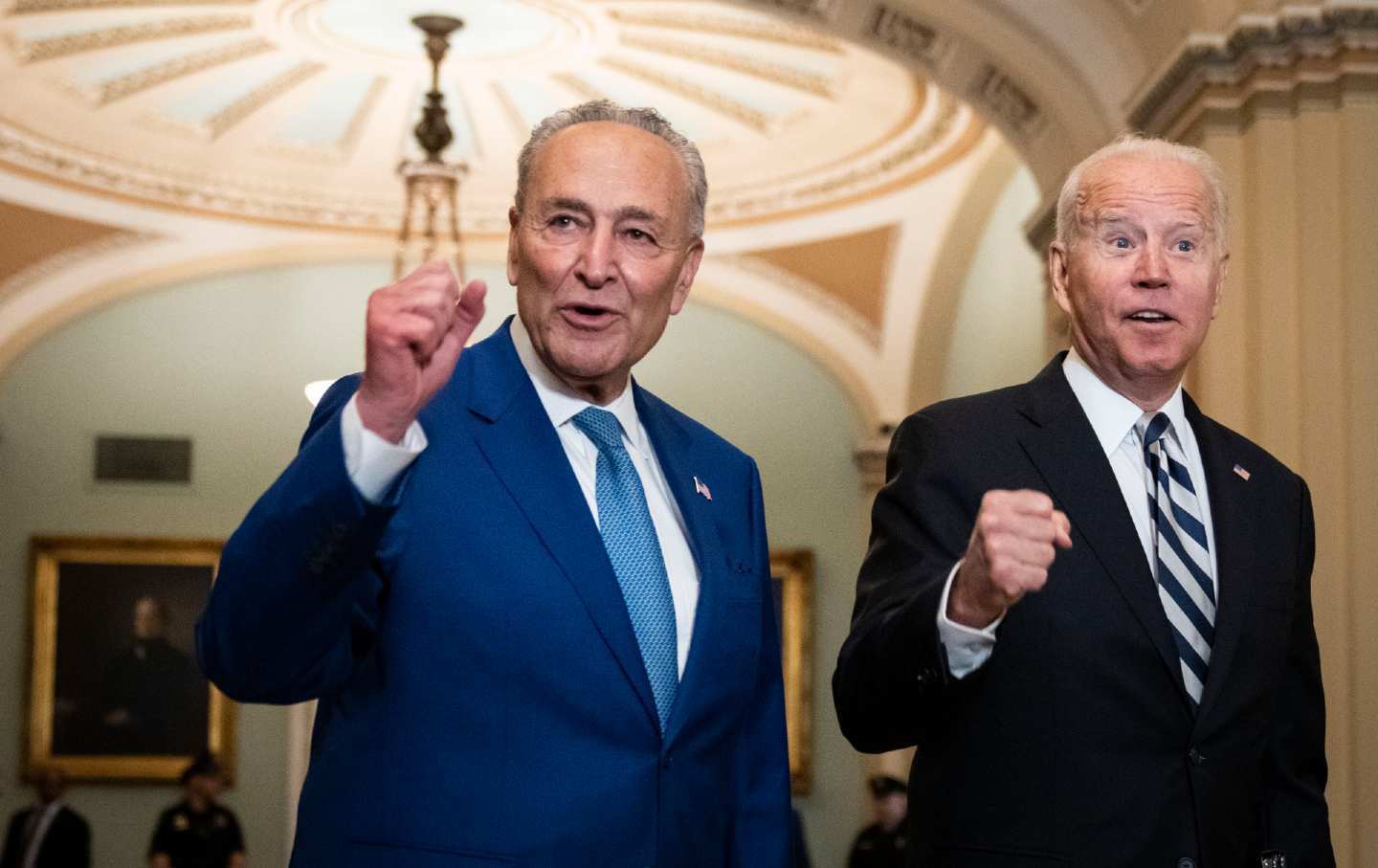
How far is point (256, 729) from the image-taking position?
41.7 ft

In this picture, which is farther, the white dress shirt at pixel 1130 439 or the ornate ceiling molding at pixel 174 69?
the ornate ceiling molding at pixel 174 69

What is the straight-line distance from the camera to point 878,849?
368 inches

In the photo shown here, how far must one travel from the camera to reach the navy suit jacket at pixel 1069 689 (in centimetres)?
243

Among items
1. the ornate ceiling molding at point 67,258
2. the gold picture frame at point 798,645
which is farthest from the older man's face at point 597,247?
the ornate ceiling molding at point 67,258

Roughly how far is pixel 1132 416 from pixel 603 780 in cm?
102

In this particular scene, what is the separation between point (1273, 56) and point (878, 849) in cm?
498

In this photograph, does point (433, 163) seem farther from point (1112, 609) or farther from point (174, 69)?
point (1112, 609)

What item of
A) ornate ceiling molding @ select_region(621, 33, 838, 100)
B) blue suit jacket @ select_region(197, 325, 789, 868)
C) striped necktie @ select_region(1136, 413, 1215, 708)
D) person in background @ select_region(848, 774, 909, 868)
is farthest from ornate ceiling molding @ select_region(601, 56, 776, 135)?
blue suit jacket @ select_region(197, 325, 789, 868)

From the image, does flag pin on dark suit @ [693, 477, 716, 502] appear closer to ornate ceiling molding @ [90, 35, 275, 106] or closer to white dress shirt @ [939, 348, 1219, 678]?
white dress shirt @ [939, 348, 1219, 678]

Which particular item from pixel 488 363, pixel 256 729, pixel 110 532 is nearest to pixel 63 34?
pixel 110 532

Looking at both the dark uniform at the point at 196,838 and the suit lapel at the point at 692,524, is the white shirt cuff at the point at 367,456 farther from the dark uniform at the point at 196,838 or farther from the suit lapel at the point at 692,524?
the dark uniform at the point at 196,838

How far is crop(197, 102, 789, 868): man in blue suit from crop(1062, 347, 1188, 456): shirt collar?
→ 554 mm

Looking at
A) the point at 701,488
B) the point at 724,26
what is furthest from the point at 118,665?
the point at 701,488

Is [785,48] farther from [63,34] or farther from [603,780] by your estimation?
[603,780]
